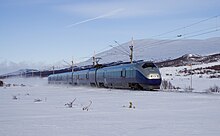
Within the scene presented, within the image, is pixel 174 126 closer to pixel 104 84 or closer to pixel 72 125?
pixel 72 125

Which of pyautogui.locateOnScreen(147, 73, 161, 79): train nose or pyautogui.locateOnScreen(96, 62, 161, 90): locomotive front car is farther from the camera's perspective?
pyautogui.locateOnScreen(96, 62, 161, 90): locomotive front car

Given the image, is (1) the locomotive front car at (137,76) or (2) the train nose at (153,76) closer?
(2) the train nose at (153,76)

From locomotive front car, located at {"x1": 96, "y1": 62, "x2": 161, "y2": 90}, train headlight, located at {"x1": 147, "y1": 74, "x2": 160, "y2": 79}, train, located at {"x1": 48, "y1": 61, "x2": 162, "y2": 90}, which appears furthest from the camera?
train, located at {"x1": 48, "y1": 61, "x2": 162, "y2": 90}

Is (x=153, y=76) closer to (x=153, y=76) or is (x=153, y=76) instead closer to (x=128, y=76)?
(x=153, y=76)

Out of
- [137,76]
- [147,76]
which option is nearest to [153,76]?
[147,76]

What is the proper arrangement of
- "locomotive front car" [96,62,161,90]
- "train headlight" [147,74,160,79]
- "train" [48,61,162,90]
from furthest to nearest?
"train" [48,61,162,90]
"locomotive front car" [96,62,161,90]
"train headlight" [147,74,160,79]

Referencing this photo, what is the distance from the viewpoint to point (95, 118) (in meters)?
12.6

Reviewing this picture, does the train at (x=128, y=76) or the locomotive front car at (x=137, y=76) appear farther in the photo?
the train at (x=128, y=76)

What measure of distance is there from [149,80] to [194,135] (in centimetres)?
2653

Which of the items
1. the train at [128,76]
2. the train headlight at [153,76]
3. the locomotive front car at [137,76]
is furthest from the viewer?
the train at [128,76]

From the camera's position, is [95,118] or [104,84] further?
[104,84]

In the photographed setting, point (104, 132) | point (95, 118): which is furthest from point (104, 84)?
point (104, 132)

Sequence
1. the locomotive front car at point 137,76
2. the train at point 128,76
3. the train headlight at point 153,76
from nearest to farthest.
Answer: the train headlight at point 153,76 < the locomotive front car at point 137,76 < the train at point 128,76

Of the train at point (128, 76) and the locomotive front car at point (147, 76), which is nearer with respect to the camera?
the locomotive front car at point (147, 76)
